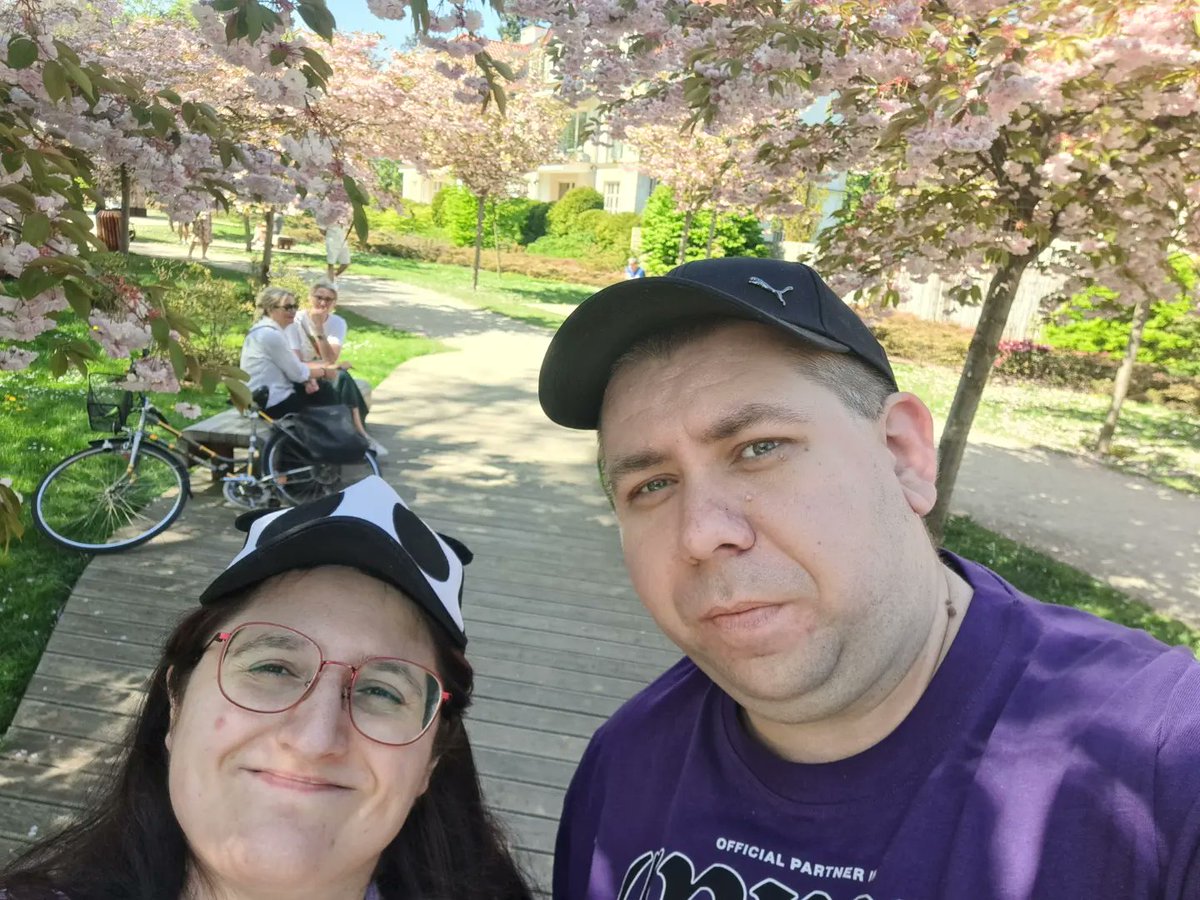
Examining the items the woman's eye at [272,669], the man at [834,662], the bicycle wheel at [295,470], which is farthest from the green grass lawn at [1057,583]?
the woman's eye at [272,669]

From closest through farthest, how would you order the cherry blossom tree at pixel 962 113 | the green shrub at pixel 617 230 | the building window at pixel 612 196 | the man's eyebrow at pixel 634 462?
the man's eyebrow at pixel 634 462 < the cherry blossom tree at pixel 962 113 < the green shrub at pixel 617 230 < the building window at pixel 612 196

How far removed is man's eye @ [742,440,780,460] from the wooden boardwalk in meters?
1.37

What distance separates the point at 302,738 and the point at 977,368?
5493 mm

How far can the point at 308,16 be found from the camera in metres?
2.33

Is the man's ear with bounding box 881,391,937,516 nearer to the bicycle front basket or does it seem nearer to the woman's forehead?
the woman's forehead

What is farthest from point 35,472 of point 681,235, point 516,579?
point 681,235

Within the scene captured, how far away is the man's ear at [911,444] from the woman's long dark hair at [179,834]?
2.79 ft

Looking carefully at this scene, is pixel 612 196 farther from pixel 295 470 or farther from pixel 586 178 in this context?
pixel 295 470

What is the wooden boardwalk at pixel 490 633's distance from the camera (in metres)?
3.41

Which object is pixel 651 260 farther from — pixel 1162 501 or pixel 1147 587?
pixel 1147 587

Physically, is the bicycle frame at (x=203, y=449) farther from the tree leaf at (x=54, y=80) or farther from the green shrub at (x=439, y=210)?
A: the green shrub at (x=439, y=210)

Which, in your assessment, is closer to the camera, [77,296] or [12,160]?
[12,160]

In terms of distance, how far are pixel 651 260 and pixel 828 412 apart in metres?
29.2

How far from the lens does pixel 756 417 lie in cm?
123
